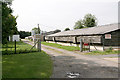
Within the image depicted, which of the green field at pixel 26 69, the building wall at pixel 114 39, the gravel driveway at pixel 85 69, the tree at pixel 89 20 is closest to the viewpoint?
the green field at pixel 26 69

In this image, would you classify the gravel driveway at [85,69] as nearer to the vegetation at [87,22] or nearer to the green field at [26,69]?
the green field at [26,69]

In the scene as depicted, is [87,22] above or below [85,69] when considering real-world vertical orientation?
above

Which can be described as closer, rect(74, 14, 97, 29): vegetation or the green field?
the green field

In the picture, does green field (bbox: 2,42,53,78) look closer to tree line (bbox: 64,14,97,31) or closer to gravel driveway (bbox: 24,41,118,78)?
gravel driveway (bbox: 24,41,118,78)

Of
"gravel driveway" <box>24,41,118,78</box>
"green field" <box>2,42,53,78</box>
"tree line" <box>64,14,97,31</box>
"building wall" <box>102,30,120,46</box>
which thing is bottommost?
"gravel driveway" <box>24,41,118,78</box>

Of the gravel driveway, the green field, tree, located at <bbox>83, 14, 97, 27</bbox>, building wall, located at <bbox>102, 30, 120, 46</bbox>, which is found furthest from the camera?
tree, located at <bbox>83, 14, 97, 27</bbox>

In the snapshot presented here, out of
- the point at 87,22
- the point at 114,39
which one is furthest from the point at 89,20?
the point at 114,39

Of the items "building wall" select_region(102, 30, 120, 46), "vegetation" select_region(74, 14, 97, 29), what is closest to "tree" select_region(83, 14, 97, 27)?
"vegetation" select_region(74, 14, 97, 29)

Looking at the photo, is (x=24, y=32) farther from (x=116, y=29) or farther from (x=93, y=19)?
(x=116, y=29)

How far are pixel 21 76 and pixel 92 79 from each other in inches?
142

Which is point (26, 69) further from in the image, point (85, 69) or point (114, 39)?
point (114, 39)

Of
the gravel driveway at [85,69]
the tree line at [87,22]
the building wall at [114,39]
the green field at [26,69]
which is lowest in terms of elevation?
the gravel driveway at [85,69]

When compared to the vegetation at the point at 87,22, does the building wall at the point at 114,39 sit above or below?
below

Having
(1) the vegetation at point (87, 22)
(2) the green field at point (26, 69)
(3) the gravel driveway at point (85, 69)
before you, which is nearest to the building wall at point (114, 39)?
(3) the gravel driveway at point (85, 69)
